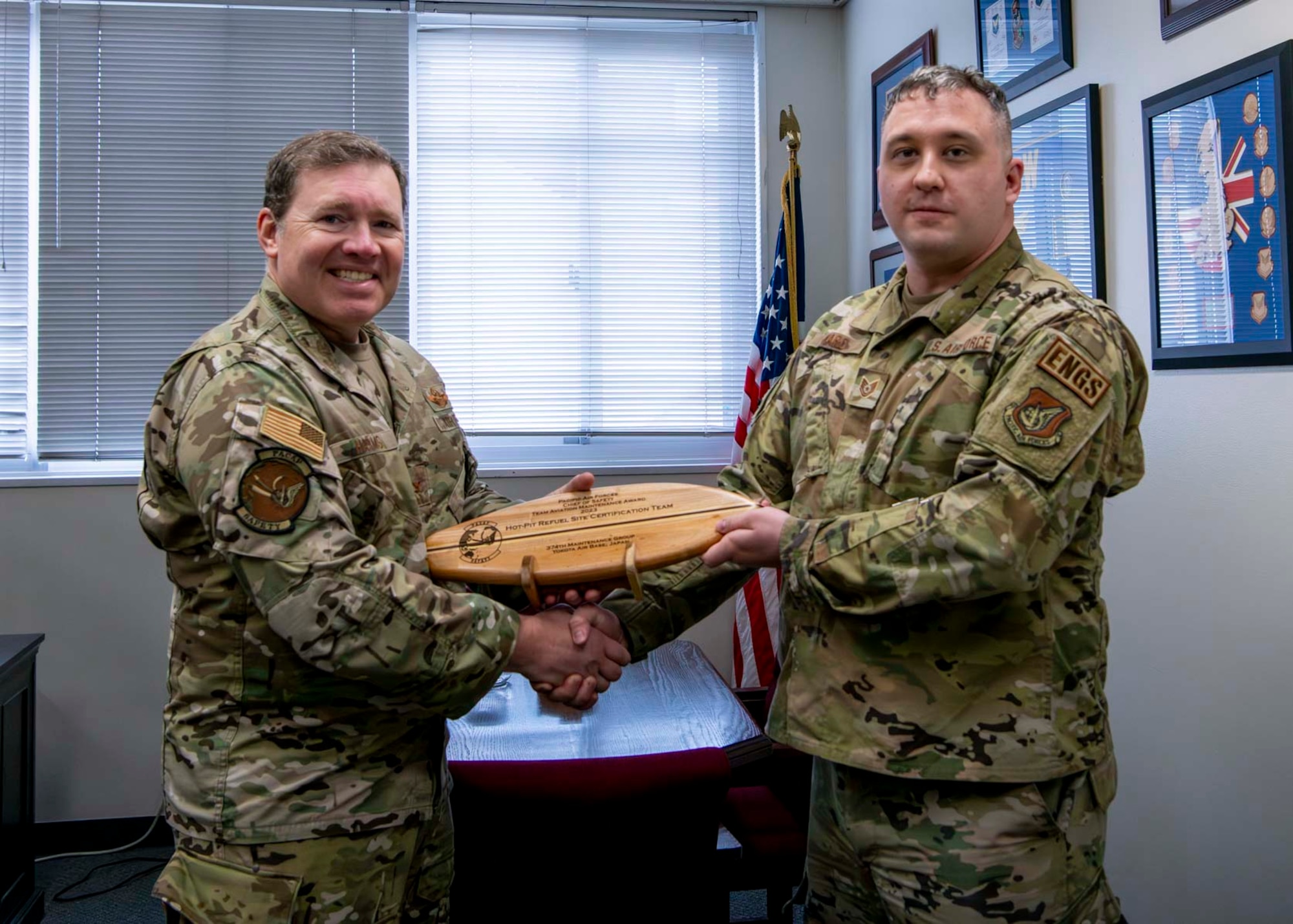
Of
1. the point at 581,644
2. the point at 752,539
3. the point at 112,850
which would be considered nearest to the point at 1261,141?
the point at 752,539

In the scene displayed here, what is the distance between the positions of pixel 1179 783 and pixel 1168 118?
4.46ft

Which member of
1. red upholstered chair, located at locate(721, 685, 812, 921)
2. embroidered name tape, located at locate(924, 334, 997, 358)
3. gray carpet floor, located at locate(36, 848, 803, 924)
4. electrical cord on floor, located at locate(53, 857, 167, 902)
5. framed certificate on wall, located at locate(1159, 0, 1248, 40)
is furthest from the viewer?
electrical cord on floor, located at locate(53, 857, 167, 902)

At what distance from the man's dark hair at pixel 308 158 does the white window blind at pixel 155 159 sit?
2128 millimetres

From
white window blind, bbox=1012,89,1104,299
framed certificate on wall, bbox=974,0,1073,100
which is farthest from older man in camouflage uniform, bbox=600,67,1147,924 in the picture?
framed certificate on wall, bbox=974,0,1073,100

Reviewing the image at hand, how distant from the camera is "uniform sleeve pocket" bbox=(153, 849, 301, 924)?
1.27m

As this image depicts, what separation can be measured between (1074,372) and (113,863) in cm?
328

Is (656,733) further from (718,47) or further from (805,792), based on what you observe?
(718,47)

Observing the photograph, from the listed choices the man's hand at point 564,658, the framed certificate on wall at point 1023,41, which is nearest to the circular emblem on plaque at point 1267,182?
the framed certificate on wall at point 1023,41

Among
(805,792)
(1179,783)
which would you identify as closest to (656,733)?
(805,792)

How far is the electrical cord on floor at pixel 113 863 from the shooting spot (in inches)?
118

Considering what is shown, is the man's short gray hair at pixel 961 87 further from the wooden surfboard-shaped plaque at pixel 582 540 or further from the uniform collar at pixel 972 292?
the wooden surfboard-shaped plaque at pixel 582 540

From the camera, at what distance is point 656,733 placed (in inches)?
84.5

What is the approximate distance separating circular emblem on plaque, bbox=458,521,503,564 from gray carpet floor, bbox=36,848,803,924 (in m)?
1.60

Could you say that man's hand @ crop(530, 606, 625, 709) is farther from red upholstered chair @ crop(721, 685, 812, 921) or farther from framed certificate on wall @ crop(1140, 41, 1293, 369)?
framed certificate on wall @ crop(1140, 41, 1293, 369)
